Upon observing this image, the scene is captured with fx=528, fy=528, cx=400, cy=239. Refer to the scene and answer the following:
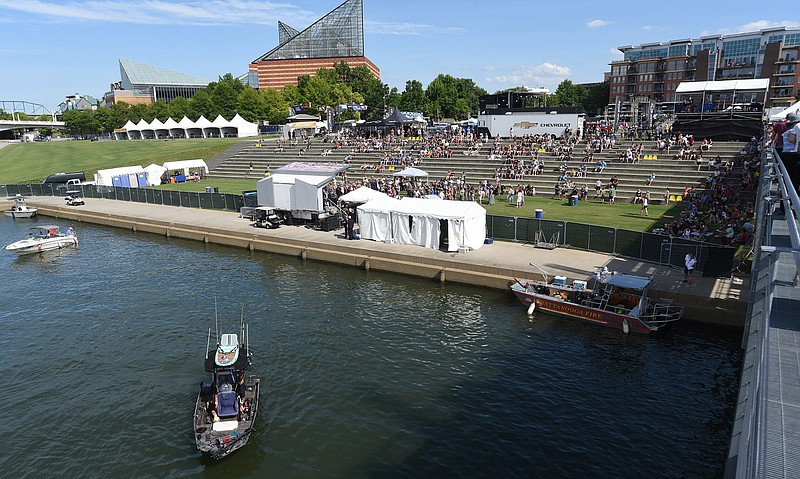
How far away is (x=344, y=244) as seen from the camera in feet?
108

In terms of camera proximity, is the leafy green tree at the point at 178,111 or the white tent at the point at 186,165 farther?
the leafy green tree at the point at 178,111

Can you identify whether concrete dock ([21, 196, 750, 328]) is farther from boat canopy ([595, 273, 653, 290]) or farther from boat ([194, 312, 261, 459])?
boat ([194, 312, 261, 459])

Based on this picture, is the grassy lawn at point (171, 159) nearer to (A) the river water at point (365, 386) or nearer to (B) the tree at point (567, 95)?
(A) the river water at point (365, 386)

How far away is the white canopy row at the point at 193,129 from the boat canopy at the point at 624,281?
89.0 m

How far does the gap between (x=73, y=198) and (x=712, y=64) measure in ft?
428

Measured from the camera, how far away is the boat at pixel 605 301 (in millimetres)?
21484

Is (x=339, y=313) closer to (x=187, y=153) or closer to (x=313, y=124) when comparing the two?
(x=187, y=153)

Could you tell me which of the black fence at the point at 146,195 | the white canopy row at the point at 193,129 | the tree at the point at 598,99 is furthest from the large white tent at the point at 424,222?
the tree at the point at 598,99

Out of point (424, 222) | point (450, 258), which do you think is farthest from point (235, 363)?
point (424, 222)

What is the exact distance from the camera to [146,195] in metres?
51.5

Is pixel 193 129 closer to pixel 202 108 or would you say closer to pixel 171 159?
pixel 202 108

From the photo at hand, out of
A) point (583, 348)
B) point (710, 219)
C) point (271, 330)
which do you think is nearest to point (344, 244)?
point (271, 330)

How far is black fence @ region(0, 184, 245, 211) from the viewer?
45.6 m

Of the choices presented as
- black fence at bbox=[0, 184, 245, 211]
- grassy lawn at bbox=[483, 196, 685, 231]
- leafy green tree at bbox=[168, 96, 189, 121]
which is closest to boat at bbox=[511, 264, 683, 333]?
grassy lawn at bbox=[483, 196, 685, 231]
